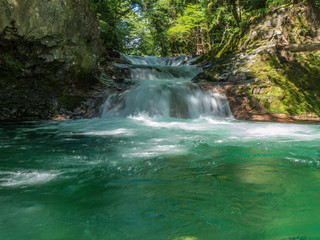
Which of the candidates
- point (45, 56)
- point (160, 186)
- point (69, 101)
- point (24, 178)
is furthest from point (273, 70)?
point (24, 178)

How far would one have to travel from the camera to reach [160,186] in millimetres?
2518

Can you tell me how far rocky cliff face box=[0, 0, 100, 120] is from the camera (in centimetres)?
668

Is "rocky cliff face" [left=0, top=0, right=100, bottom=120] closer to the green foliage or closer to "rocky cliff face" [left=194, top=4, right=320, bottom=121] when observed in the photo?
the green foliage

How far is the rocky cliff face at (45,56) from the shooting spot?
6684 mm

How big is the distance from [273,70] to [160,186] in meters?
8.46

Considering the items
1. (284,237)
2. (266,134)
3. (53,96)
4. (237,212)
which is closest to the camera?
(284,237)

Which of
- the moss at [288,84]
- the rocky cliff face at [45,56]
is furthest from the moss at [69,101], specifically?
the moss at [288,84]

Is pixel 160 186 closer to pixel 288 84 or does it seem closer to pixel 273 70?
pixel 288 84

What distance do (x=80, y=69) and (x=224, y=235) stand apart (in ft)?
25.7

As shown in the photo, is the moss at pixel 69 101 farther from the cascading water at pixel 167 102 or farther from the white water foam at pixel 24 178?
the white water foam at pixel 24 178

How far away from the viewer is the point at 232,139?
4.98 metres

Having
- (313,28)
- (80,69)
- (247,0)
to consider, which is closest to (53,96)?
(80,69)

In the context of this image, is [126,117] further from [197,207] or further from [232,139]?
[197,207]

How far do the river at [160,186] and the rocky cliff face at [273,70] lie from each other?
2859 millimetres
